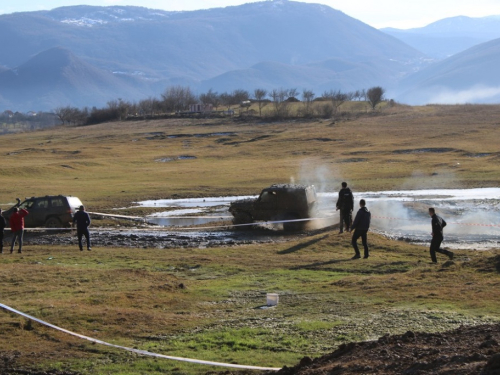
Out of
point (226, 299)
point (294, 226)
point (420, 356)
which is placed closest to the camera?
point (420, 356)

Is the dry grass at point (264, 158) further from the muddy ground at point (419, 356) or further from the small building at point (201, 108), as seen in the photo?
the small building at point (201, 108)

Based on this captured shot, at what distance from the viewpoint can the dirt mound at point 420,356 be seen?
7.31m

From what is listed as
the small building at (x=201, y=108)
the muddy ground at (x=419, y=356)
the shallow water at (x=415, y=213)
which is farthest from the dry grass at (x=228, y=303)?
the small building at (x=201, y=108)

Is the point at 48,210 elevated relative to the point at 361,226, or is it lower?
lower

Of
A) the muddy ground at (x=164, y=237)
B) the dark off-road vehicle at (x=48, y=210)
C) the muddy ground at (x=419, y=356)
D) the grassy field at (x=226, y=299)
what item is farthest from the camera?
the dark off-road vehicle at (x=48, y=210)

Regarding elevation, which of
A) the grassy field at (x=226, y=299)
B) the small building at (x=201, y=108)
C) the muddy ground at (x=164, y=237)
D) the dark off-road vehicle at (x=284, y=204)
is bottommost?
the muddy ground at (x=164, y=237)

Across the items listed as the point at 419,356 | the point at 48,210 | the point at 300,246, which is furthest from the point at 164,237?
the point at 419,356

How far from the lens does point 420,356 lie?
26.4ft

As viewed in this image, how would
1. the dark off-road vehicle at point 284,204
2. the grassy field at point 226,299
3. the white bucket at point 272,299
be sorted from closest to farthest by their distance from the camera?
the grassy field at point 226,299
the white bucket at point 272,299
the dark off-road vehicle at point 284,204

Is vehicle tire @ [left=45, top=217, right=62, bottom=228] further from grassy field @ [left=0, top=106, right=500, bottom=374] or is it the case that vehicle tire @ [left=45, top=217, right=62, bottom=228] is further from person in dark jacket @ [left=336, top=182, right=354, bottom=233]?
person in dark jacket @ [left=336, top=182, right=354, bottom=233]

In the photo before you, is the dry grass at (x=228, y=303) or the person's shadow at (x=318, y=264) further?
the person's shadow at (x=318, y=264)

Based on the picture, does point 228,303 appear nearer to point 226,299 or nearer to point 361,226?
point 226,299

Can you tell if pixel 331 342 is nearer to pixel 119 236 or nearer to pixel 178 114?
pixel 119 236

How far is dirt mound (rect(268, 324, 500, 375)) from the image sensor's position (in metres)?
7.31
